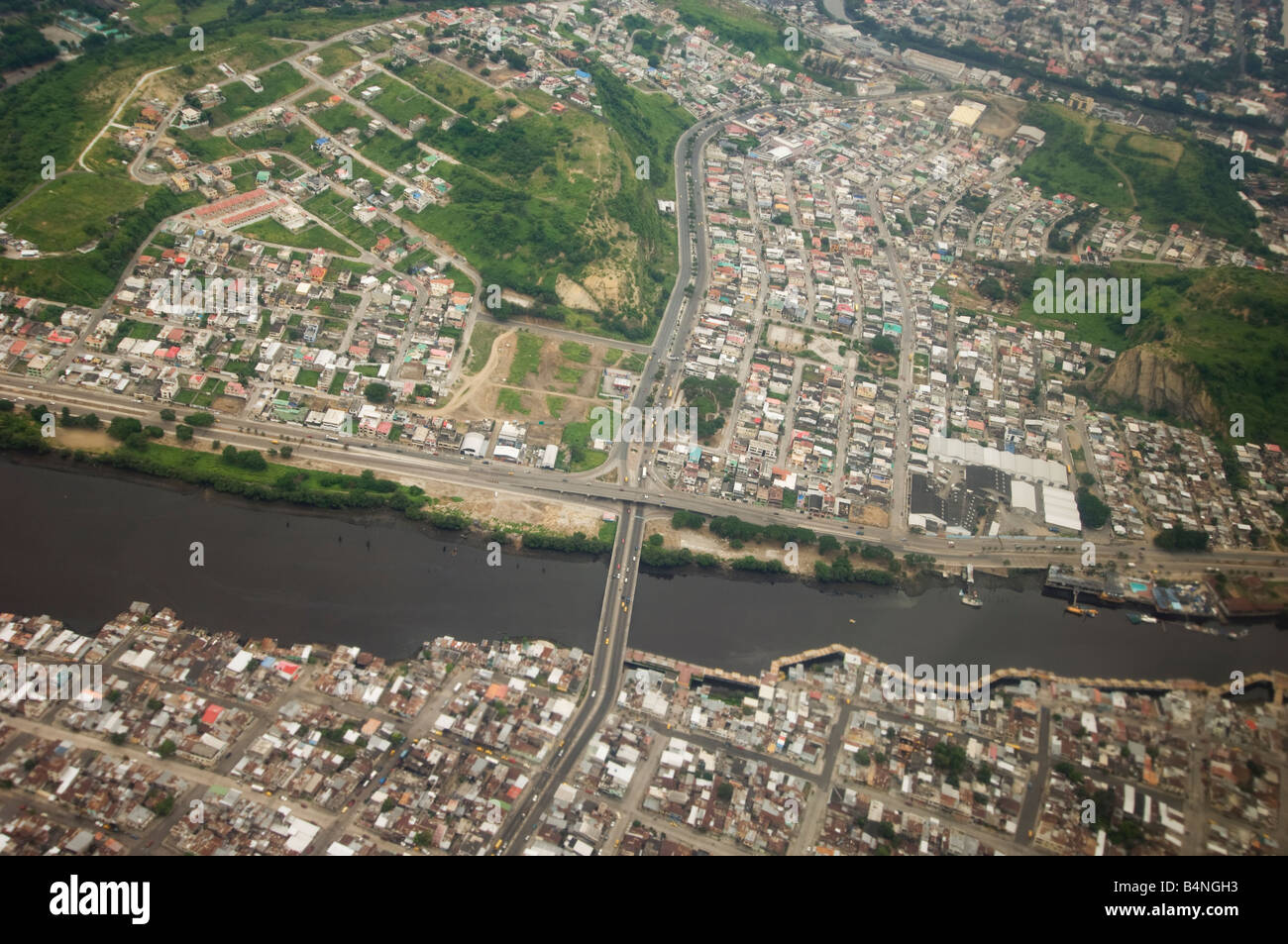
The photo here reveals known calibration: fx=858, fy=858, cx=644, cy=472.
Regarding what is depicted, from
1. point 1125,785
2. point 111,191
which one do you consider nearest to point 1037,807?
point 1125,785

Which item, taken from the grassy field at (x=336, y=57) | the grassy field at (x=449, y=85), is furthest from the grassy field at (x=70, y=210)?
the grassy field at (x=449, y=85)

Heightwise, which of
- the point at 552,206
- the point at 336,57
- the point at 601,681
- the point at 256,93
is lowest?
the point at 601,681

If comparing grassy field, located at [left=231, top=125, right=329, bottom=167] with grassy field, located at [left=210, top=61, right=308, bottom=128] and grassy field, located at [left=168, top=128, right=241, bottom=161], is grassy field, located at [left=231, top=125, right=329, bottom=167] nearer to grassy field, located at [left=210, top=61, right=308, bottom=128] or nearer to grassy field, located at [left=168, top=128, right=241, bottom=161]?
grassy field, located at [left=168, top=128, right=241, bottom=161]

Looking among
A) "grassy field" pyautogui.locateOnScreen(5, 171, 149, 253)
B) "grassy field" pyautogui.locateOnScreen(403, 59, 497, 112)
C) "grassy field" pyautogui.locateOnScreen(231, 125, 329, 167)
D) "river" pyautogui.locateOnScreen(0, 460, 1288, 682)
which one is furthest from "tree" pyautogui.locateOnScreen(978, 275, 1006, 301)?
"grassy field" pyautogui.locateOnScreen(5, 171, 149, 253)

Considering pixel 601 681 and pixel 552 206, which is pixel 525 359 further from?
pixel 601 681

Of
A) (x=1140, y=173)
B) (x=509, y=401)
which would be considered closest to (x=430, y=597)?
(x=509, y=401)

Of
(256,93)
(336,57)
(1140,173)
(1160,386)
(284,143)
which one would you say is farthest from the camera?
(1140,173)

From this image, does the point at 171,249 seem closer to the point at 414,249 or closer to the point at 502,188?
the point at 414,249

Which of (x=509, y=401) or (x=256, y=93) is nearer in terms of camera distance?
(x=509, y=401)
